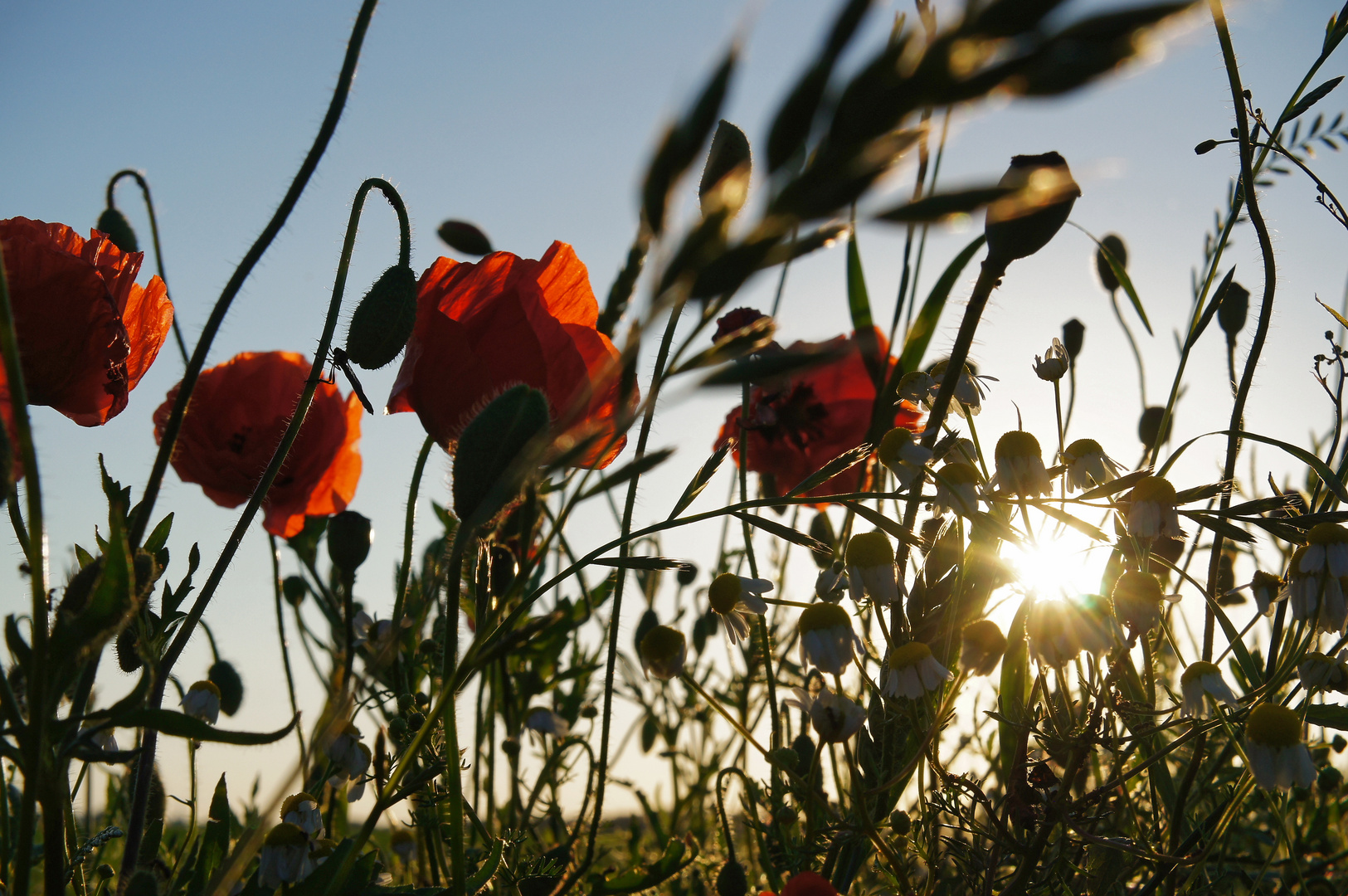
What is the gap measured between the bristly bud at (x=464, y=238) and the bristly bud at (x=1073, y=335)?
0.72m

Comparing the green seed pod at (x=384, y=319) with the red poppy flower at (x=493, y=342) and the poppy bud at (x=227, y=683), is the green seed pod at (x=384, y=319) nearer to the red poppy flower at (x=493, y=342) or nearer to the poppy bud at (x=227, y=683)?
the red poppy flower at (x=493, y=342)

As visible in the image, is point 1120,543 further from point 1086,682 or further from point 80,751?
point 80,751

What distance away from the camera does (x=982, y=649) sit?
1.91 feet

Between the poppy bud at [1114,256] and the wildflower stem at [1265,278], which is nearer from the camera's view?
the wildflower stem at [1265,278]

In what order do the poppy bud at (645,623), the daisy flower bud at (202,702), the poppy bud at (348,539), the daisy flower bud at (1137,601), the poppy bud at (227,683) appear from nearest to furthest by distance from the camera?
1. the daisy flower bud at (1137,601)
2. the daisy flower bud at (202,702)
3. the poppy bud at (348,539)
4. the poppy bud at (227,683)
5. the poppy bud at (645,623)

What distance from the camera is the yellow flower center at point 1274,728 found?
1.85 feet

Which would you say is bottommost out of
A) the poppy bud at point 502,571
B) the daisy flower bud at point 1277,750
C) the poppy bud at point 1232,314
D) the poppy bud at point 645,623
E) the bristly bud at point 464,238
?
the daisy flower bud at point 1277,750

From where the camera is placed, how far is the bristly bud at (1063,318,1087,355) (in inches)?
46.0

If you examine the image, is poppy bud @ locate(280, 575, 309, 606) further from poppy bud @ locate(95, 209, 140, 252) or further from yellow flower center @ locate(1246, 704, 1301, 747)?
yellow flower center @ locate(1246, 704, 1301, 747)

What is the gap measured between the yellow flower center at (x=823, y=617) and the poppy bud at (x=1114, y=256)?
77cm

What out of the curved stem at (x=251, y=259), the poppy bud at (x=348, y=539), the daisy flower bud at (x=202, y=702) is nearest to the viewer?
the curved stem at (x=251, y=259)

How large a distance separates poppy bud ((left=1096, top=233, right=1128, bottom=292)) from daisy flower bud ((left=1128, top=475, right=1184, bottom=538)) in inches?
26.6

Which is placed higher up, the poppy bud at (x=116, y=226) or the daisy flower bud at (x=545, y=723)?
the poppy bud at (x=116, y=226)

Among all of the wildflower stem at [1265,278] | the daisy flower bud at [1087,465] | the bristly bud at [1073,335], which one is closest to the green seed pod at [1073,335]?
the bristly bud at [1073,335]
